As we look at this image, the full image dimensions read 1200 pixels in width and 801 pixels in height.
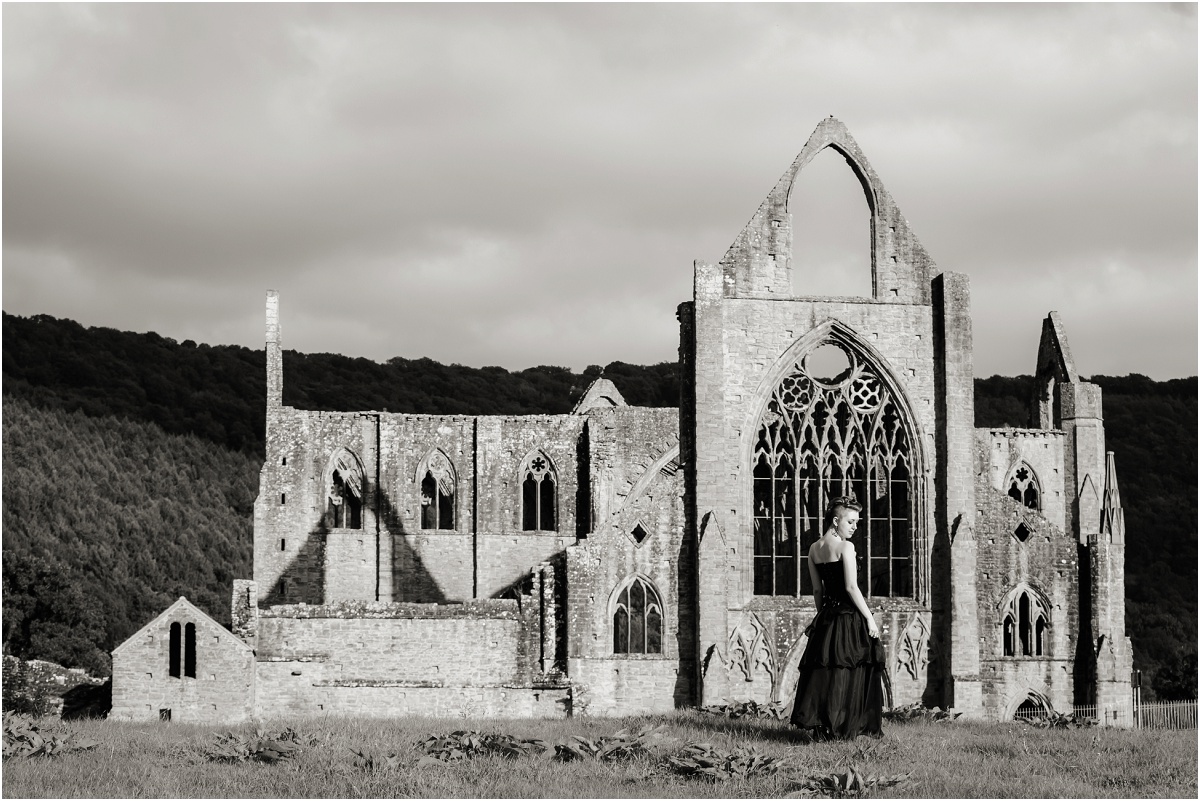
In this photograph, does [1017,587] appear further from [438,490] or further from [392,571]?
[392,571]

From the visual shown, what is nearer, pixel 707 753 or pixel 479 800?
pixel 479 800

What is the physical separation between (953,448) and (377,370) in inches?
2618

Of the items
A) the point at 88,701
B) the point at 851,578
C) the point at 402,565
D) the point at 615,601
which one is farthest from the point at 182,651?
the point at 402,565

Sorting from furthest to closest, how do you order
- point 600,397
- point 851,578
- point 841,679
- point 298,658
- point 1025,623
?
1. point 600,397
2. point 1025,623
3. point 298,658
4. point 841,679
5. point 851,578

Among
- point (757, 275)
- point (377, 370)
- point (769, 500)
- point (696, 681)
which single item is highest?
point (377, 370)

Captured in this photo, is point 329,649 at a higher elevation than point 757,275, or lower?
lower

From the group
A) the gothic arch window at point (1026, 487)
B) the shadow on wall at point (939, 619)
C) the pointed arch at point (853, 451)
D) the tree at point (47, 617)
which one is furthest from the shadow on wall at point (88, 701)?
the gothic arch window at point (1026, 487)

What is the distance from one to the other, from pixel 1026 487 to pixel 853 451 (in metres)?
17.0

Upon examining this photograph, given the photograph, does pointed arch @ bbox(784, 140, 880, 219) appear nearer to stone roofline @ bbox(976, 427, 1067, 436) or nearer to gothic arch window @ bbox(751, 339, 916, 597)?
gothic arch window @ bbox(751, 339, 916, 597)

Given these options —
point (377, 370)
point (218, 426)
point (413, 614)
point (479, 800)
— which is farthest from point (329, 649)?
point (377, 370)

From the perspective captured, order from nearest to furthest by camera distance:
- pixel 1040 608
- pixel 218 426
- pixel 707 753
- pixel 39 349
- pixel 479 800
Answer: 1. pixel 479 800
2. pixel 707 753
3. pixel 1040 608
4. pixel 218 426
5. pixel 39 349

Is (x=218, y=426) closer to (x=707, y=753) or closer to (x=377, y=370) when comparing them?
(x=377, y=370)

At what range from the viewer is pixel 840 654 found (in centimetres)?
1540

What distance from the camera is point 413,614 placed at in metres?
29.9
